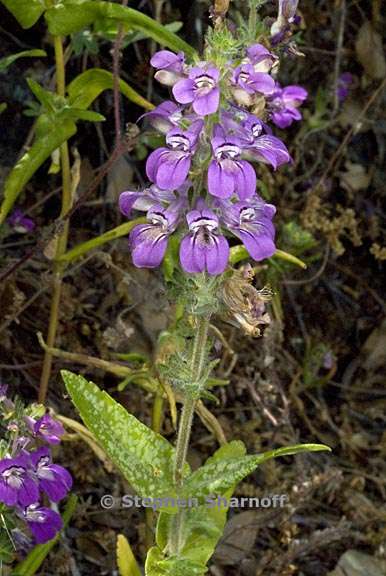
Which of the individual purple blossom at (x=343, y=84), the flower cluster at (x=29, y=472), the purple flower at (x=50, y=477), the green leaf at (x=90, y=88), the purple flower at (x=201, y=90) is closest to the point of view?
the purple flower at (x=201, y=90)

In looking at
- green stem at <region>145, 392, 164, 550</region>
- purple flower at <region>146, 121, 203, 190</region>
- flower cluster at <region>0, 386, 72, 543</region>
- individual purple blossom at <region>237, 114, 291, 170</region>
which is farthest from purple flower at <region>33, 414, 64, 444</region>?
individual purple blossom at <region>237, 114, 291, 170</region>

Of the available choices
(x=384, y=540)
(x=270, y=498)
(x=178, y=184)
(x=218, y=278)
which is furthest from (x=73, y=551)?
(x=178, y=184)

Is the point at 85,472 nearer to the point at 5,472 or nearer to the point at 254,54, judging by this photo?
the point at 5,472

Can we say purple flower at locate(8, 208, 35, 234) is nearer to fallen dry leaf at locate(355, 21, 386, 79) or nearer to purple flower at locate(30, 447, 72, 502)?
purple flower at locate(30, 447, 72, 502)

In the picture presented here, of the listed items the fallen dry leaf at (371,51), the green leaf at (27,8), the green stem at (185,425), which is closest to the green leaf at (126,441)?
the green stem at (185,425)

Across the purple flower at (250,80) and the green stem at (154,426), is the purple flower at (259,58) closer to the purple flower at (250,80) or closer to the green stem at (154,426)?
the purple flower at (250,80)
